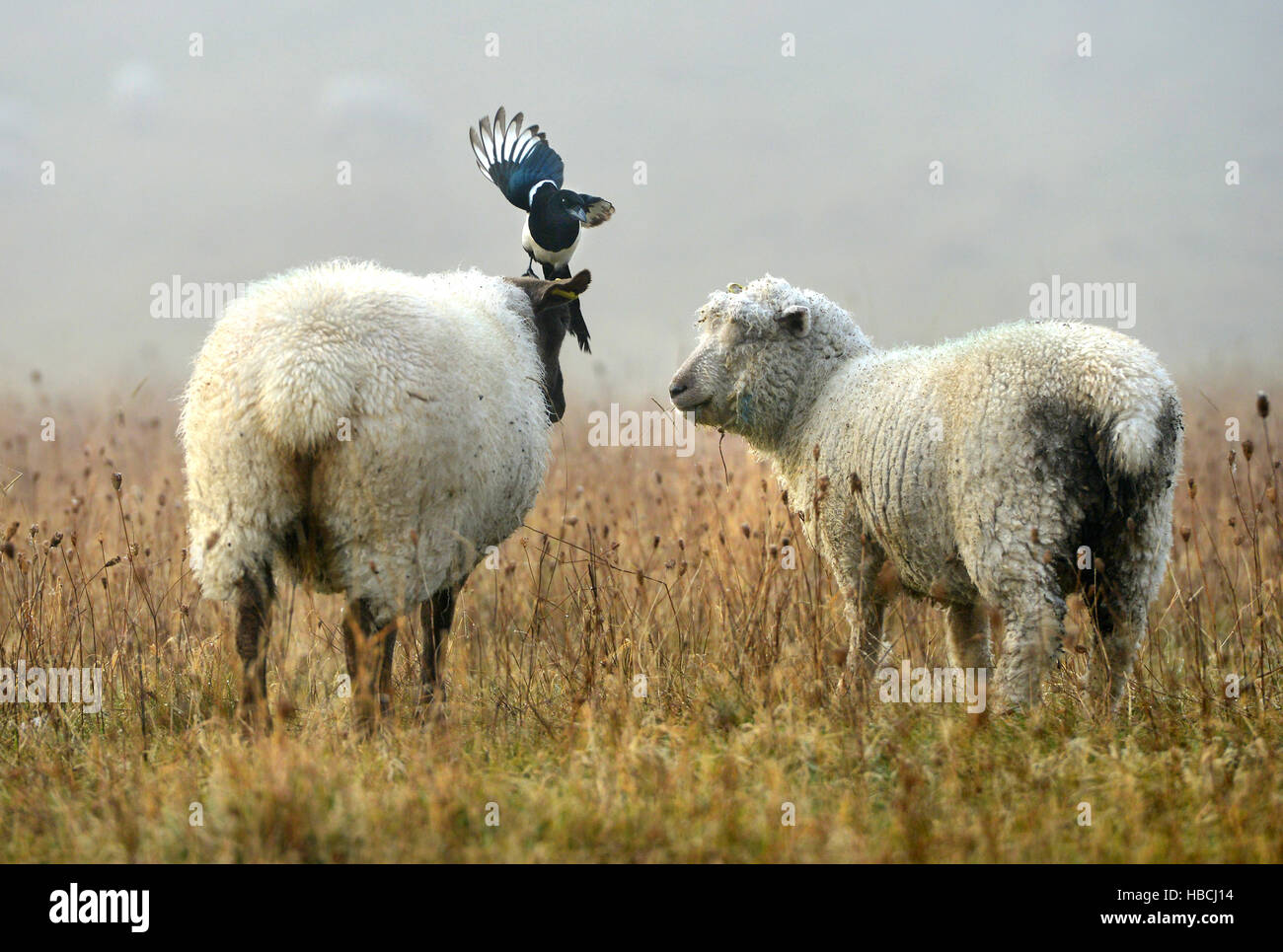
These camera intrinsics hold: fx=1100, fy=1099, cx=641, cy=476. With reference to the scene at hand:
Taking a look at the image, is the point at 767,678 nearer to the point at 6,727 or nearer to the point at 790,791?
the point at 790,791

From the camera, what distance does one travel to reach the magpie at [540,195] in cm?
604

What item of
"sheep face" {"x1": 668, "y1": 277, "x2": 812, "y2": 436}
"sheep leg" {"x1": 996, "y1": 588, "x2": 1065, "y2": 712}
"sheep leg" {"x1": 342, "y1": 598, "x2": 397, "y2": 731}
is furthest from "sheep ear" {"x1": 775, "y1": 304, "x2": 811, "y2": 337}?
"sheep leg" {"x1": 342, "y1": 598, "x2": 397, "y2": 731}

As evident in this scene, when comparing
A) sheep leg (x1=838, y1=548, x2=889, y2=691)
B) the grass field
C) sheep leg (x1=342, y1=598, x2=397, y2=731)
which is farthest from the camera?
sheep leg (x1=838, y1=548, x2=889, y2=691)

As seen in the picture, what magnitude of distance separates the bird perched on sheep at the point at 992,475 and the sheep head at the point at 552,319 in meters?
0.75

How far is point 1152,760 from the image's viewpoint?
3.76 m

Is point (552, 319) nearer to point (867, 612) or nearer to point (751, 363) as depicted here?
point (751, 363)

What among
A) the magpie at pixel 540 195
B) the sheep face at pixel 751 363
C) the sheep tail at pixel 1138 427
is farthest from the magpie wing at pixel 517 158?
the sheep tail at pixel 1138 427

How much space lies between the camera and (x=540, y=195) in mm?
6047

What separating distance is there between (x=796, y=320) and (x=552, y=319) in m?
1.30

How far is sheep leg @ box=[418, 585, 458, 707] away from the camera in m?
4.75

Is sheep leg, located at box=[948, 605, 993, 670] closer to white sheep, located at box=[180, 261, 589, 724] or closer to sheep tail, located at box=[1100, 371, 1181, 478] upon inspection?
sheep tail, located at box=[1100, 371, 1181, 478]

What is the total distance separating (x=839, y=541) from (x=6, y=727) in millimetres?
3634

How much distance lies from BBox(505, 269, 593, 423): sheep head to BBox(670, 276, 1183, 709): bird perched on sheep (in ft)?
2.47

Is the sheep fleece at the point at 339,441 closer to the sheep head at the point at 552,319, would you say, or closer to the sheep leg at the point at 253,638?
the sheep leg at the point at 253,638
